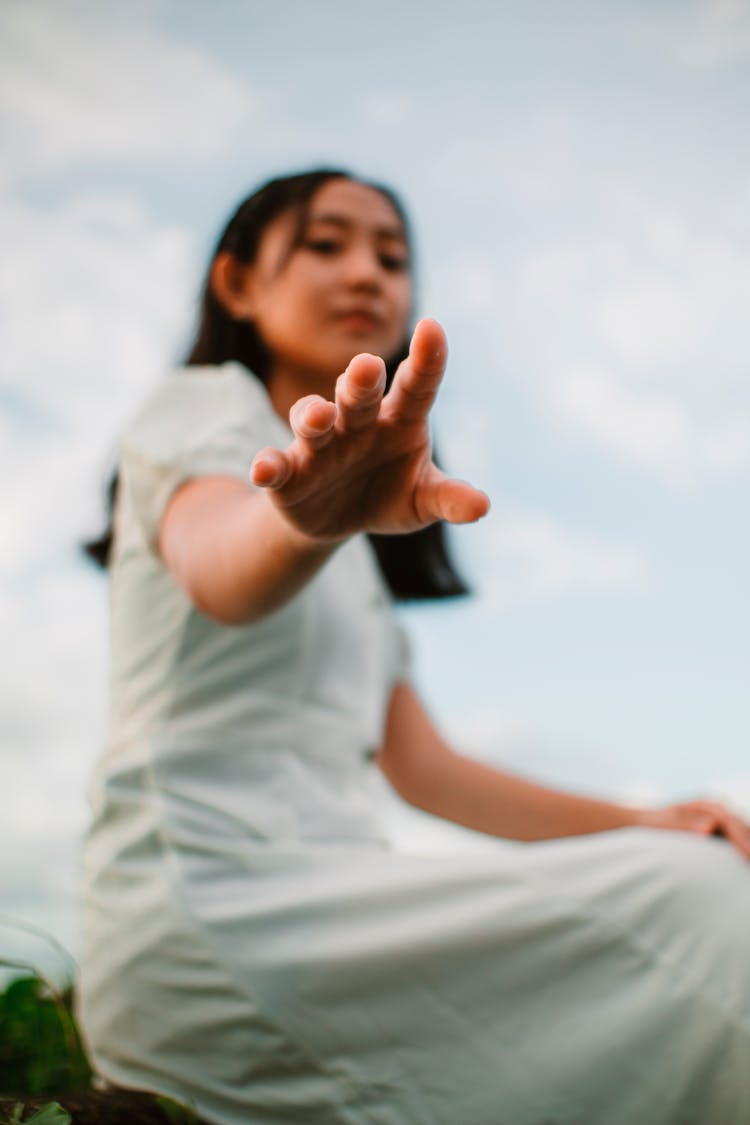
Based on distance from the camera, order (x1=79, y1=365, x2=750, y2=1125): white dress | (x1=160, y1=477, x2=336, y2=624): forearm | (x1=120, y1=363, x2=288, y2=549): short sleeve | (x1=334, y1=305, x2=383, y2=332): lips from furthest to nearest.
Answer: (x1=334, y1=305, x2=383, y2=332): lips < (x1=120, y1=363, x2=288, y2=549): short sleeve < (x1=79, y1=365, x2=750, y2=1125): white dress < (x1=160, y1=477, x2=336, y2=624): forearm

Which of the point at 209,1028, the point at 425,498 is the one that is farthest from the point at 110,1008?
the point at 425,498

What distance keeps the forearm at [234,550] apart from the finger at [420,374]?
200mm

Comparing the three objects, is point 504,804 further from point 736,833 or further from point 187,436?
point 187,436

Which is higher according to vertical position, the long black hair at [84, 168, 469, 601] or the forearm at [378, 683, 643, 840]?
the long black hair at [84, 168, 469, 601]

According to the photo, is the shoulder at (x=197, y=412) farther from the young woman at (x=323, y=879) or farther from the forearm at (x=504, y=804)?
the forearm at (x=504, y=804)

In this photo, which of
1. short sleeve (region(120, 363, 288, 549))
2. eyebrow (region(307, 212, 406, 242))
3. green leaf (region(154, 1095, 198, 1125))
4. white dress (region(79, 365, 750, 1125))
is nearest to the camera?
white dress (region(79, 365, 750, 1125))

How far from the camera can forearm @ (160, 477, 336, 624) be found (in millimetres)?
1298

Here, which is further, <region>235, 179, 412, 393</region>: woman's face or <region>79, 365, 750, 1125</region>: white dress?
<region>235, 179, 412, 393</region>: woman's face

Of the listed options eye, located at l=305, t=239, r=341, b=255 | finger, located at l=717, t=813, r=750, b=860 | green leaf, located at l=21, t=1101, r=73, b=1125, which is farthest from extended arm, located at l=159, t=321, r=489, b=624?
eye, located at l=305, t=239, r=341, b=255

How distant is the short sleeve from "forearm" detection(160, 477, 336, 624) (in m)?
0.04

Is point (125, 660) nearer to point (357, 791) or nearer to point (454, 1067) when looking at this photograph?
point (357, 791)

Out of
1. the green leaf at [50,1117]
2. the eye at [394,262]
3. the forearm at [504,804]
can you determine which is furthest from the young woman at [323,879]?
the eye at [394,262]

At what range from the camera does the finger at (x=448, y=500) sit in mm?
1099

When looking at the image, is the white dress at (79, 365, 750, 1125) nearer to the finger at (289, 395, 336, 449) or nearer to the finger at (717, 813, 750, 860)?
the finger at (717, 813, 750, 860)
